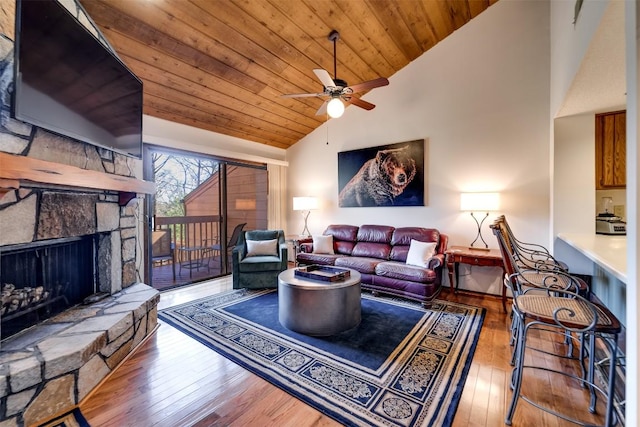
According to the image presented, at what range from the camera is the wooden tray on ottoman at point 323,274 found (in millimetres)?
2666

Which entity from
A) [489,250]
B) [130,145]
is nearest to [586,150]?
[489,250]

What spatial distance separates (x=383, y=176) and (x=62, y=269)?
4063mm

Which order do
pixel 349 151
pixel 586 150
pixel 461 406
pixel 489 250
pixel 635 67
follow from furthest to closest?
pixel 349 151 → pixel 489 250 → pixel 586 150 → pixel 461 406 → pixel 635 67

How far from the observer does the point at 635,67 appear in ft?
3.25

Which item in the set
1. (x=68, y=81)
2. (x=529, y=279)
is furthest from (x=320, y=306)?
(x=68, y=81)

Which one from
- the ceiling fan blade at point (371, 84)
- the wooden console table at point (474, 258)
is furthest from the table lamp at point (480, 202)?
the ceiling fan blade at point (371, 84)

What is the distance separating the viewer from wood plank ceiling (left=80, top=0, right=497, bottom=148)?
103 inches

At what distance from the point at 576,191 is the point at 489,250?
1.09 metres

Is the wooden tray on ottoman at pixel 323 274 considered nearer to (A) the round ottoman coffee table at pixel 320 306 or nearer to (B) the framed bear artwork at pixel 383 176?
(A) the round ottoman coffee table at pixel 320 306

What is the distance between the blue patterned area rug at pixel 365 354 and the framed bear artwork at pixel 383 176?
1.73 meters

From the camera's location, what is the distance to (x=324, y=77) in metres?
2.50

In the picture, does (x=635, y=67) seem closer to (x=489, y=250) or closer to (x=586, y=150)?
(x=586, y=150)

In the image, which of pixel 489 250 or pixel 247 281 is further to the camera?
pixel 247 281

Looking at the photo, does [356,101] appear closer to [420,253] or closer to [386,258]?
[420,253]
